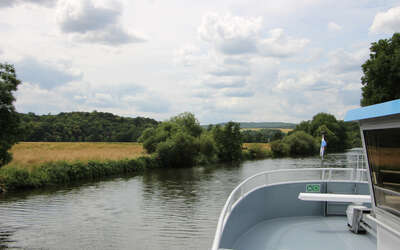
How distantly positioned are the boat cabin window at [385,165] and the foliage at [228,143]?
51944 mm

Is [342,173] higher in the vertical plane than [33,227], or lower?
higher

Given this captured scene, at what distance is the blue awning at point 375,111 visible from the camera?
3416 millimetres

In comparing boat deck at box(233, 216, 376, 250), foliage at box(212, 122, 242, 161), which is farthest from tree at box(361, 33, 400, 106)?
foliage at box(212, 122, 242, 161)

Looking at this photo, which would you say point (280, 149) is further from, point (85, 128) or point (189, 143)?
point (85, 128)

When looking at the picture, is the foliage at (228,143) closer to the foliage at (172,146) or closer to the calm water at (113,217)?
the foliage at (172,146)

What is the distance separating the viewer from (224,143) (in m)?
58.5

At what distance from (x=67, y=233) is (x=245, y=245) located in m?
10.8

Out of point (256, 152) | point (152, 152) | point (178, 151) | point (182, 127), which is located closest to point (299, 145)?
point (256, 152)

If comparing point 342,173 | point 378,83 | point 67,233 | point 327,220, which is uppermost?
point 378,83

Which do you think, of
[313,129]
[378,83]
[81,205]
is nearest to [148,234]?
[81,205]

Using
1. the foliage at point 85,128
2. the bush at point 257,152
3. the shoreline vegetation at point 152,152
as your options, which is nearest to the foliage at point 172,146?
the shoreline vegetation at point 152,152

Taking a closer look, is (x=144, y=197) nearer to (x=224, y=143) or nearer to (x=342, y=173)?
(x=342, y=173)

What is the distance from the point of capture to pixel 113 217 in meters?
17.1

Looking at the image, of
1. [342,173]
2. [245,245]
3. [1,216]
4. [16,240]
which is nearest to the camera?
[245,245]
